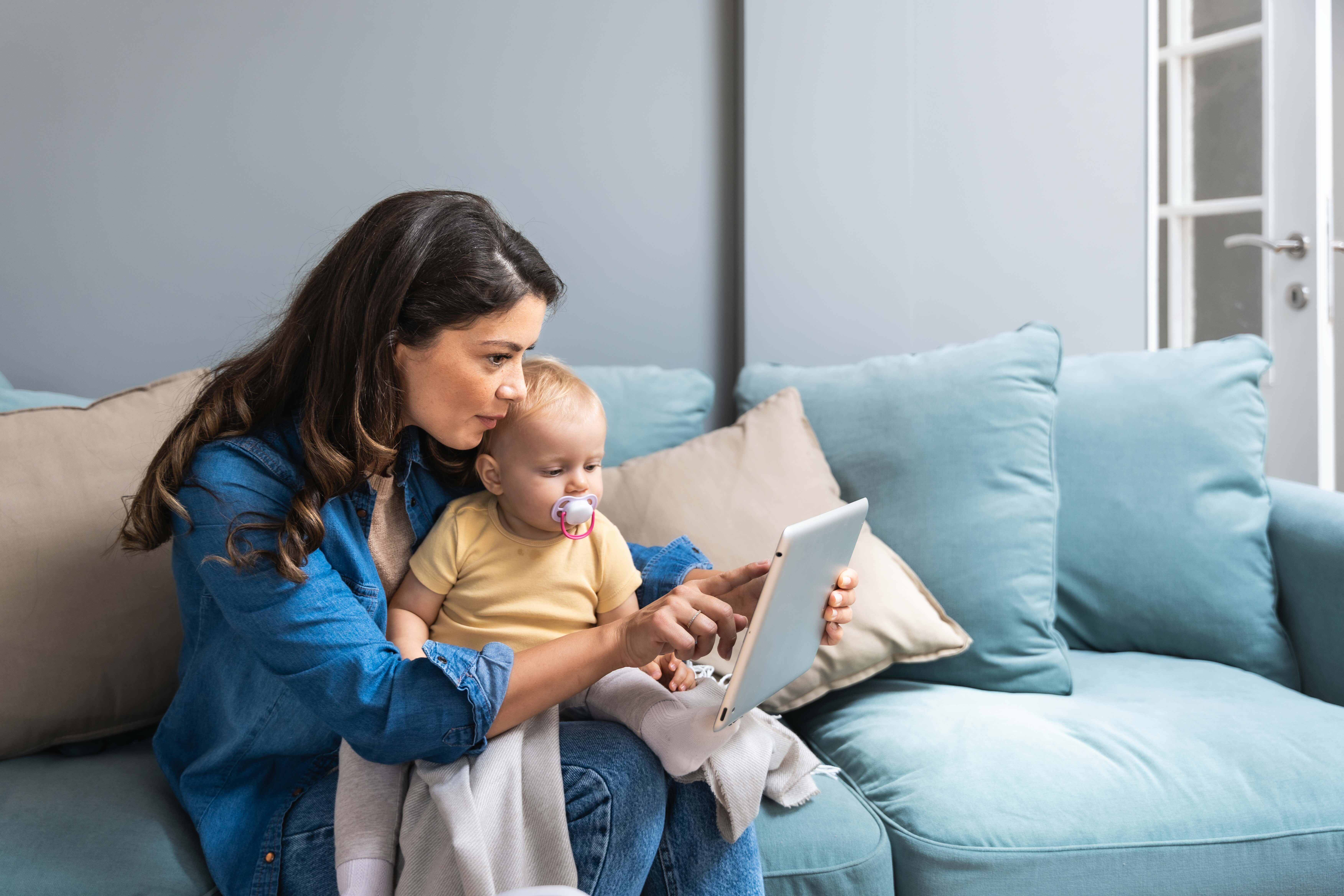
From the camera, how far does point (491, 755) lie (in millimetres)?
883

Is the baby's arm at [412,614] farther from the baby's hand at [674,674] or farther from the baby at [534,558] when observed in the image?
the baby's hand at [674,674]

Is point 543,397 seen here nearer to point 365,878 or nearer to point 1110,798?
point 365,878

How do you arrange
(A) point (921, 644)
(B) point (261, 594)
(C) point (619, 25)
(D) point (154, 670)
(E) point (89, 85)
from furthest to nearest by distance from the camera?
1. (C) point (619, 25)
2. (E) point (89, 85)
3. (A) point (921, 644)
4. (D) point (154, 670)
5. (B) point (261, 594)

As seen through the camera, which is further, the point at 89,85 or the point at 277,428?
the point at 89,85

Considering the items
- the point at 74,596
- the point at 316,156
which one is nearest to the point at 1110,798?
the point at 74,596

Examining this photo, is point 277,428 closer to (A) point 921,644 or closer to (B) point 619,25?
(A) point 921,644

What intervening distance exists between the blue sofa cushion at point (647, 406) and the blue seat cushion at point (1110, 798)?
60 centimetres

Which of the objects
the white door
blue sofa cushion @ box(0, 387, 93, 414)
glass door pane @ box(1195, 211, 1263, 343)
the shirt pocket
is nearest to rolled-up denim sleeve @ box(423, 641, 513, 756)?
the shirt pocket

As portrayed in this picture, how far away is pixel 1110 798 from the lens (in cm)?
103

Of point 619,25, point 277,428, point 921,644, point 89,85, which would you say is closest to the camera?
point 277,428

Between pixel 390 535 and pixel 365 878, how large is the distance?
41 cm

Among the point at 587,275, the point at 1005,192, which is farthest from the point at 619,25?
the point at 1005,192

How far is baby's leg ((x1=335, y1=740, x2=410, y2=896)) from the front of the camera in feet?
2.70

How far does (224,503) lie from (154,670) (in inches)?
17.6
